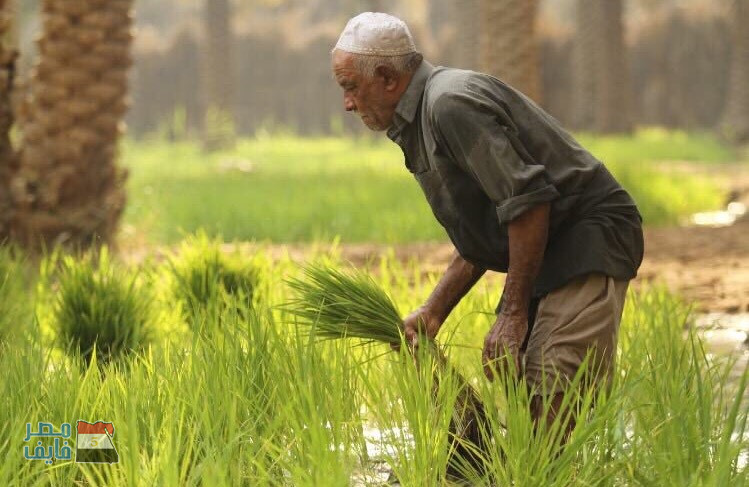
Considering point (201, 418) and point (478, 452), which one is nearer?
point (201, 418)

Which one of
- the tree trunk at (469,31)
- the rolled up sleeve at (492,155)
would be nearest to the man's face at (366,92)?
the rolled up sleeve at (492,155)

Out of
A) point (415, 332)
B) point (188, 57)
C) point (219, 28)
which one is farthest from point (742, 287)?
point (188, 57)

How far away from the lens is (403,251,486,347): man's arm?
330 cm

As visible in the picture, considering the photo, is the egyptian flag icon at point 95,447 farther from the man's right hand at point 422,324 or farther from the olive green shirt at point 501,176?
the olive green shirt at point 501,176

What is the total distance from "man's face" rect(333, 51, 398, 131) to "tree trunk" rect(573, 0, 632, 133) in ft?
58.2

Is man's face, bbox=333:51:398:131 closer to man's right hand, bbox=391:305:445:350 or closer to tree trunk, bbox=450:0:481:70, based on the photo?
man's right hand, bbox=391:305:445:350

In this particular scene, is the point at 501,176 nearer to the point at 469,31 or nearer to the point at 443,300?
the point at 443,300

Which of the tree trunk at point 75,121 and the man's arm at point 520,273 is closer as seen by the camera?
the man's arm at point 520,273

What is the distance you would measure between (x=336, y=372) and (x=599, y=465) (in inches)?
27.9

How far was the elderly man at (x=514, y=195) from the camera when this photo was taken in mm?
2934

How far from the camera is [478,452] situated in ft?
9.96

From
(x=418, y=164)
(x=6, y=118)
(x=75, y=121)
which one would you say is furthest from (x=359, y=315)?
(x=75, y=121)

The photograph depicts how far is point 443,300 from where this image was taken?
3.36 m

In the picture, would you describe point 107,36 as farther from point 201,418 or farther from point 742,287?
point 201,418
